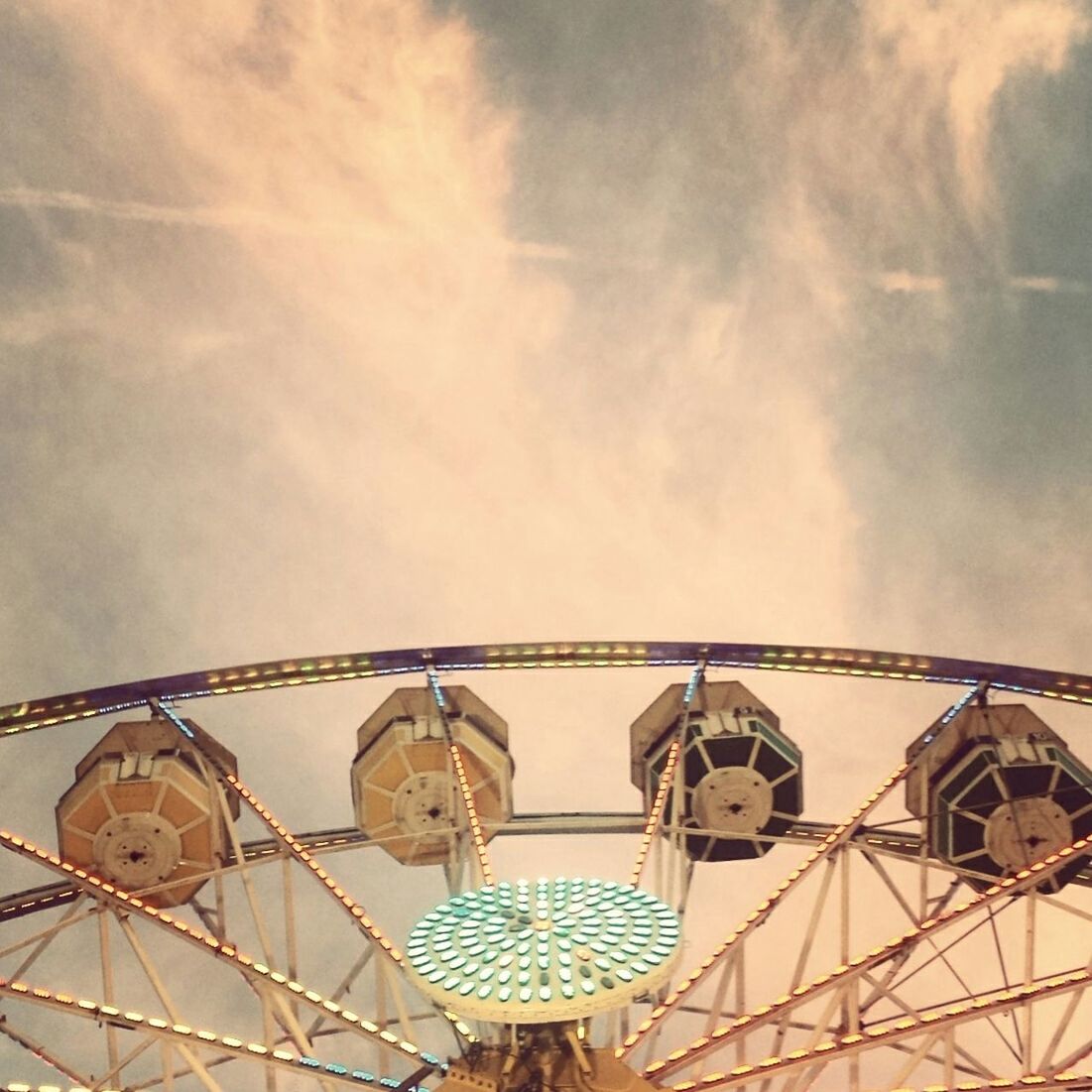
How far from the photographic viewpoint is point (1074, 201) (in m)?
34.2

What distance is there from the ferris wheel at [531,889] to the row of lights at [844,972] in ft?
0.15

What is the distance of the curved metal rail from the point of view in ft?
59.8

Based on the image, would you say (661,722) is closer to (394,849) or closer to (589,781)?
(394,849)

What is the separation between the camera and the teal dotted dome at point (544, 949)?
515 inches

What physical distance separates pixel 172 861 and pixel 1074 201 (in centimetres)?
2809

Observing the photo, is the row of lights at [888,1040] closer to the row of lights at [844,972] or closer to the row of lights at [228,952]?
the row of lights at [844,972]

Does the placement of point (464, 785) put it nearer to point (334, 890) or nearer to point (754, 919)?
point (334, 890)

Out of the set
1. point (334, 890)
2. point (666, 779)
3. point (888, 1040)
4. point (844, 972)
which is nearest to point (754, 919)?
point (844, 972)

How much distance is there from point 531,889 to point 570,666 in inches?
192

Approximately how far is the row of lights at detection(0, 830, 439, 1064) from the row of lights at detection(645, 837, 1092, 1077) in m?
2.77

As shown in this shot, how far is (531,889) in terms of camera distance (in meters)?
15.1

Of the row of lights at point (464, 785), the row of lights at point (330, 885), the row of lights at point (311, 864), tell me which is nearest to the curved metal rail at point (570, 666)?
the row of lights at point (464, 785)

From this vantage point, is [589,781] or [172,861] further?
[589,781]

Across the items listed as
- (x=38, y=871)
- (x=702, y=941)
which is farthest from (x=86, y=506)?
(x=702, y=941)
